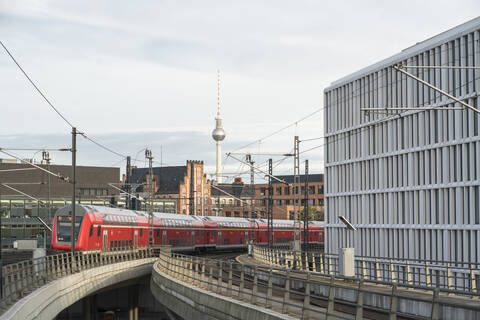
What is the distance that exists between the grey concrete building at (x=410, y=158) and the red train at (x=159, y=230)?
14976 mm

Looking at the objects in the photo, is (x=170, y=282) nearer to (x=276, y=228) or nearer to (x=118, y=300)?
(x=118, y=300)

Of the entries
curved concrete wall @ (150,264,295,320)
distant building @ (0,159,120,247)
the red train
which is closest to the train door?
the red train

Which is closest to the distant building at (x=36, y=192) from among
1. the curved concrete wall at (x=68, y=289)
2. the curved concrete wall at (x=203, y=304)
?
the curved concrete wall at (x=68, y=289)

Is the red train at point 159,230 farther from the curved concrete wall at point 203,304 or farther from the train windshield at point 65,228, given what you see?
the curved concrete wall at point 203,304

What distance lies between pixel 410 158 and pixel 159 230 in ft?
82.0

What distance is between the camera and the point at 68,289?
106 feet

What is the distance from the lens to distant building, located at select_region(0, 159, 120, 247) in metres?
95.6

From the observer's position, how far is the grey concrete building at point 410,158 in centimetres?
4069

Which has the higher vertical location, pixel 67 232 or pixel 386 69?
Answer: pixel 386 69

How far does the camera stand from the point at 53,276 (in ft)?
103

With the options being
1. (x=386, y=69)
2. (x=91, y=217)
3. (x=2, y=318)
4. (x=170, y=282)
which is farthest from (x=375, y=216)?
(x=2, y=318)

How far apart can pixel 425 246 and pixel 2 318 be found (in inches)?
1236

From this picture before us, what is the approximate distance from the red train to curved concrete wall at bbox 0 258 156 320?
3769mm

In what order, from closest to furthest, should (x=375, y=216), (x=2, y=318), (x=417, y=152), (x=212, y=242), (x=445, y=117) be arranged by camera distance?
(x=2, y=318) < (x=445, y=117) < (x=417, y=152) < (x=375, y=216) < (x=212, y=242)
